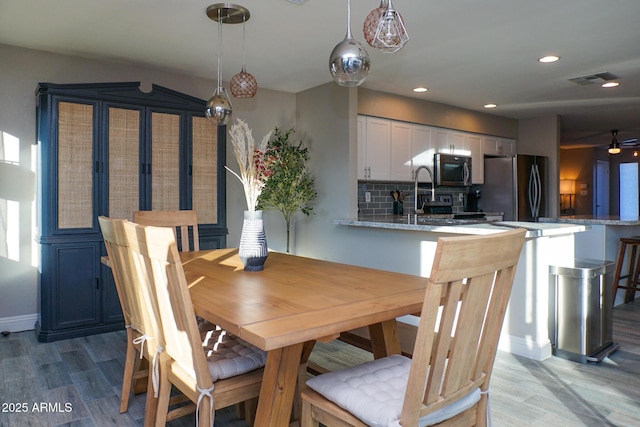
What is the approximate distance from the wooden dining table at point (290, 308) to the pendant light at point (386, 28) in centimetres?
99

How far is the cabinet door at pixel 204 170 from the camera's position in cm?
407

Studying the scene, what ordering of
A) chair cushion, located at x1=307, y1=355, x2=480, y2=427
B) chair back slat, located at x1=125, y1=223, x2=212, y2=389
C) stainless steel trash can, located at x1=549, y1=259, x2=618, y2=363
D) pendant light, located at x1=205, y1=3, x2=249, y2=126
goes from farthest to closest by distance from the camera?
stainless steel trash can, located at x1=549, y1=259, x2=618, y2=363
pendant light, located at x1=205, y1=3, x2=249, y2=126
chair back slat, located at x1=125, y1=223, x2=212, y2=389
chair cushion, located at x1=307, y1=355, x2=480, y2=427

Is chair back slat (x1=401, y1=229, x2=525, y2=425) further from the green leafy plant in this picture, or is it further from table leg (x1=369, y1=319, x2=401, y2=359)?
the green leafy plant

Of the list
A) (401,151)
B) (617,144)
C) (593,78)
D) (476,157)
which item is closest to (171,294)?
(401,151)

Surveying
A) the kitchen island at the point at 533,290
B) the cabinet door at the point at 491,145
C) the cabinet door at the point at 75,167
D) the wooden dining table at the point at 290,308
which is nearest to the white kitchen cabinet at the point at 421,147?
the cabinet door at the point at 491,145

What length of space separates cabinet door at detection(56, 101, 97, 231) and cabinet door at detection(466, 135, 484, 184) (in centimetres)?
458

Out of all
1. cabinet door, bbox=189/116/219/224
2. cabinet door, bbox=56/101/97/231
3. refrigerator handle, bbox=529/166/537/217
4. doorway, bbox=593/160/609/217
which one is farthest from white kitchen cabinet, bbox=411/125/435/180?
doorway, bbox=593/160/609/217

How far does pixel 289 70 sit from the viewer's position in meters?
4.22

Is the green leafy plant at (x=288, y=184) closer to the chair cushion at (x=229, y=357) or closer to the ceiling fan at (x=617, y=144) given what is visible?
the chair cushion at (x=229, y=357)

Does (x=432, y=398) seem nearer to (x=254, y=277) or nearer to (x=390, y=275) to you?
(x=390, y=275)

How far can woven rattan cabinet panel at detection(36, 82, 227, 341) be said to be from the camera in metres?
3.41

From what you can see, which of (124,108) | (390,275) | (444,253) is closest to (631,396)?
(390,275)

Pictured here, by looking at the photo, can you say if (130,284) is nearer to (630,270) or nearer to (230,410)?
(230,410)

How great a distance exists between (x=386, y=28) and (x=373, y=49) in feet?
6.32
